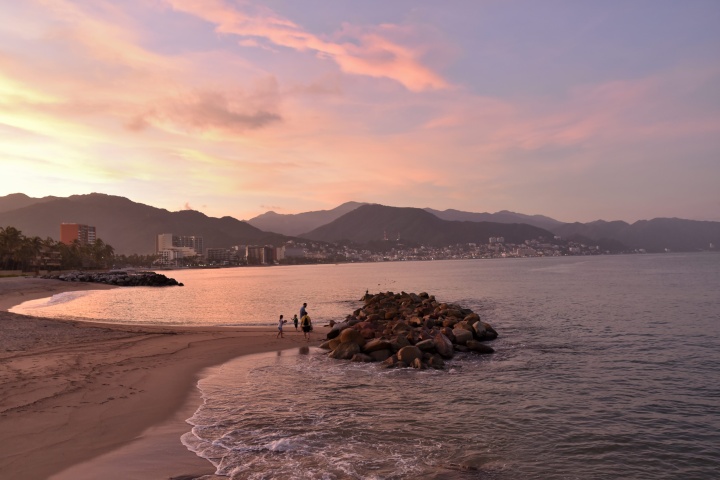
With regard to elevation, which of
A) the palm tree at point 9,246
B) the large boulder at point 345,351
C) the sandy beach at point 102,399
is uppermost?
the palm tree at point 9,246

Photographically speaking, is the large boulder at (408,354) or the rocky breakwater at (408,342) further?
the rocky breakwater at (408,342)

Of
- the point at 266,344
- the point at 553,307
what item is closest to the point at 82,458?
the point at 266,344

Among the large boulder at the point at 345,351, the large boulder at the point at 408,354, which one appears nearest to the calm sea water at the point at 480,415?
the large boulder at the point at 345,351

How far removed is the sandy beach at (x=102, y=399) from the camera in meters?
9.39

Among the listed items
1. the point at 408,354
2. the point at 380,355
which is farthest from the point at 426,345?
the point at 380,355

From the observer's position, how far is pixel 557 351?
76.2 feet

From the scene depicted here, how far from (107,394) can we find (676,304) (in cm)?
5061

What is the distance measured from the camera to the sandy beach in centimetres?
939

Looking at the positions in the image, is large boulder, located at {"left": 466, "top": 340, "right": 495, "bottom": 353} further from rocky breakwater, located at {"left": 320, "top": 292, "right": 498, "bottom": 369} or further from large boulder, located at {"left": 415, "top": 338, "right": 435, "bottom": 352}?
large boulder, located at {"left": 415, "top": 338, "right": 435, "bottom": 352}

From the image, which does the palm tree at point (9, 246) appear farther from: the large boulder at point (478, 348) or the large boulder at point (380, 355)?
the large boulder at point (478, 348)

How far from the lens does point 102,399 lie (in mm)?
13570

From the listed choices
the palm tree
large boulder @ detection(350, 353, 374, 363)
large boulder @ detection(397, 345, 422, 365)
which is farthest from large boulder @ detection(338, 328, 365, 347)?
the palm tree

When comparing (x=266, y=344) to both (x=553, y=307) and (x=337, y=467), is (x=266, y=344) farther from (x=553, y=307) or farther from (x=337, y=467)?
(x=553, y=307)

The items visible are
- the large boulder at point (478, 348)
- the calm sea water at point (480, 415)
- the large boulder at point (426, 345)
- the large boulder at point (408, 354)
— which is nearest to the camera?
the calm sea water at point (480, 415)
